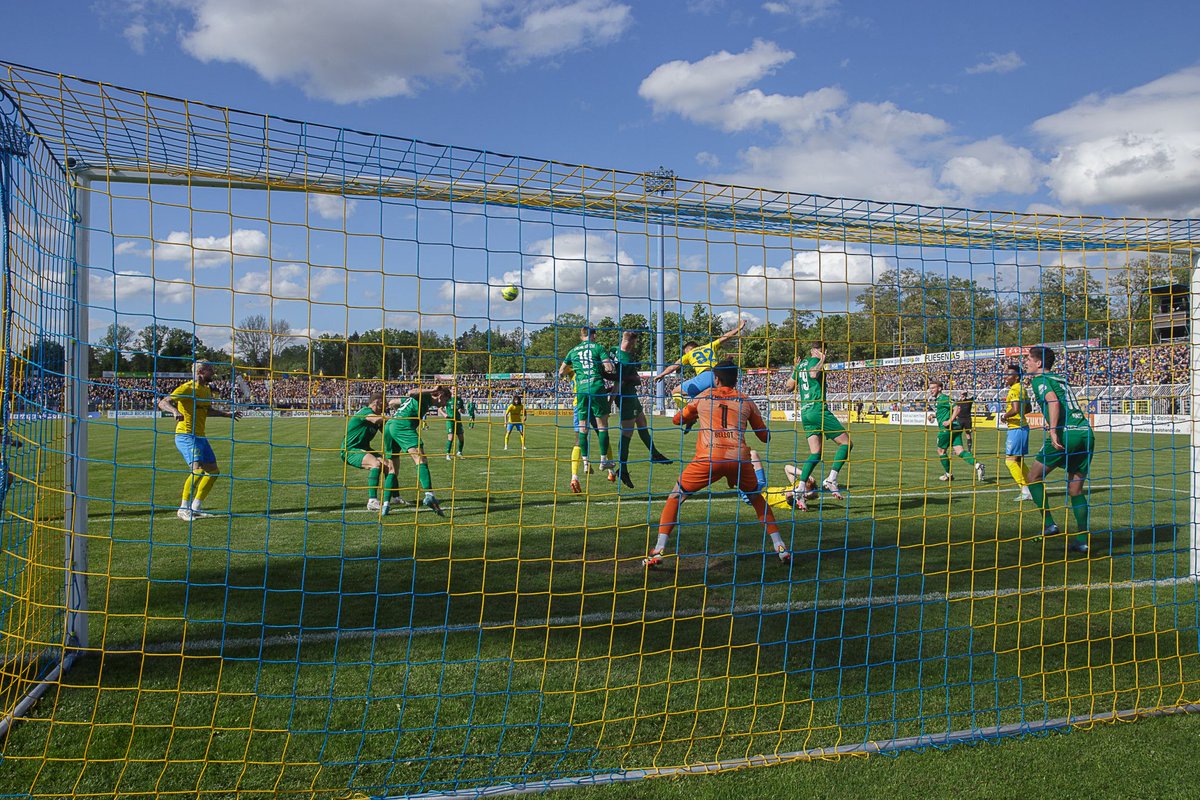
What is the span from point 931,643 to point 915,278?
237 centimetres

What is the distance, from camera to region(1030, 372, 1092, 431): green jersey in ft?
23.0

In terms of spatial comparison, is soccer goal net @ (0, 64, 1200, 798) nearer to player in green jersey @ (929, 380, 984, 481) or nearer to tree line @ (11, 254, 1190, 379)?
tree line @ (11, 254, 1190, 379)

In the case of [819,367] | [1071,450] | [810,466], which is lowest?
[810,466]

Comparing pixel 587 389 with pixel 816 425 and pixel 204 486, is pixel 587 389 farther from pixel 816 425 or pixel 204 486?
pixel 204 486

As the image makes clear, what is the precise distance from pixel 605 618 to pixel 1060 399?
476 centimetres

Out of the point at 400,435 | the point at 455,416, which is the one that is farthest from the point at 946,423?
the point at 455,416

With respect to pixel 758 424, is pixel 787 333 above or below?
above

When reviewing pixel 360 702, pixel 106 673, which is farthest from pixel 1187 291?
pixel 106 673

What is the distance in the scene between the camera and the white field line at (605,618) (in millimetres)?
4656

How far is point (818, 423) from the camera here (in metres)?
9.62

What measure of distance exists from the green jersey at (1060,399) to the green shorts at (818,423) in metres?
2.44

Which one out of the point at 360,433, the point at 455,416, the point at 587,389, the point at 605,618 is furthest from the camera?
the point at 587,389

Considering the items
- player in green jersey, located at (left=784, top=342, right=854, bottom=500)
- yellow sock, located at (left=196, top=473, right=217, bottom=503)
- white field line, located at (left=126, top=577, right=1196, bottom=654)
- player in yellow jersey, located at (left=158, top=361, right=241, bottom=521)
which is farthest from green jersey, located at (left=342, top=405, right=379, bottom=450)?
player in green jersey, located at (left=784, top=342, right=854, bottom=500)

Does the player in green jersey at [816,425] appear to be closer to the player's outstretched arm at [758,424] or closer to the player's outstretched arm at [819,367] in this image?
the player's outstretched arm at [819,367]
